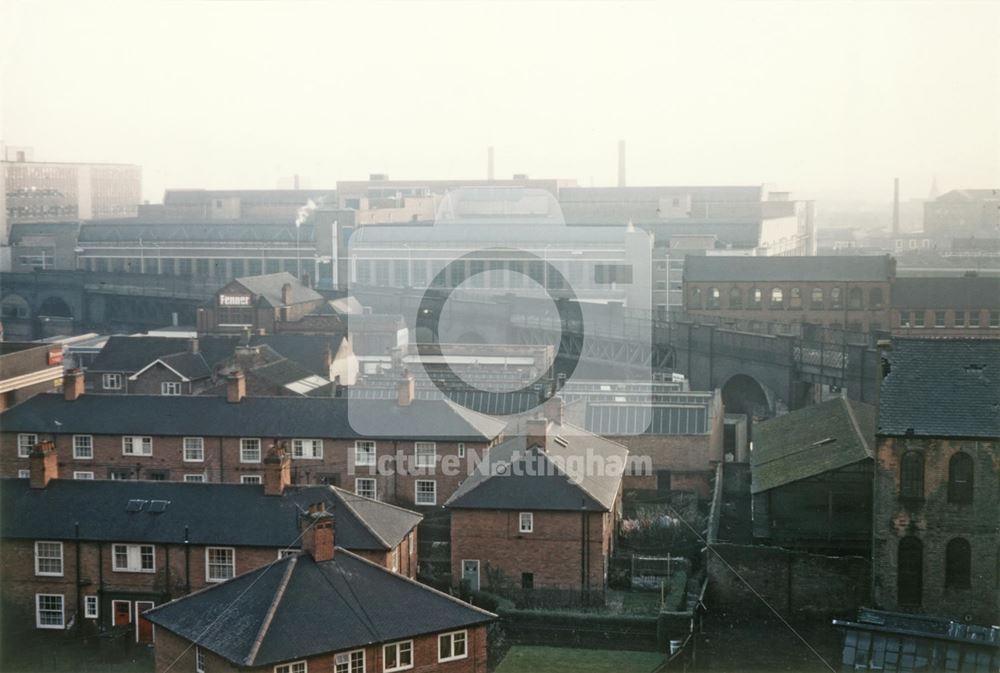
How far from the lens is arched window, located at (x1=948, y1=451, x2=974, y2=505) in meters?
25.3

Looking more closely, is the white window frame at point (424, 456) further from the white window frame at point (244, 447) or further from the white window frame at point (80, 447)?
the white window frame at point (80, 447)

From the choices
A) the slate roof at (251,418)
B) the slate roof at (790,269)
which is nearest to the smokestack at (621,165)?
the slate roof at (790,269)

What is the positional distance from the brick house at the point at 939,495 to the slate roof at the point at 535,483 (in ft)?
23.4

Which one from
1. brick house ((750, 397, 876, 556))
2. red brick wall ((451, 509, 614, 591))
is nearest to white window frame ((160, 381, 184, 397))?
red brick wall ((451, 509, 614, 591))

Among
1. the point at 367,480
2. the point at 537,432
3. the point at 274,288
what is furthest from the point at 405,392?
the point at 274,288

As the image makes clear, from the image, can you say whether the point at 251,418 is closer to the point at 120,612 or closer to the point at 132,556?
→ the point at 132,556

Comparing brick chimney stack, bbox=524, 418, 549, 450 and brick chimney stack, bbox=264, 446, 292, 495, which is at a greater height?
brick chimney stack, bbox=524, 418, 549, 450

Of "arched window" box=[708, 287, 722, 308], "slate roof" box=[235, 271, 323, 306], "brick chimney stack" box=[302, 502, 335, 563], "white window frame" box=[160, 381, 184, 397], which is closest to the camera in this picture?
"brick chimney stack" box=[302, 502, 335, 563]

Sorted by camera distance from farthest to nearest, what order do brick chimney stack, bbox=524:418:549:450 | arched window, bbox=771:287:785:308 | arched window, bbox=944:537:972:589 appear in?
arched window, bbox=771:287:785:308
brick chimney stack, bbox=524:418:549:450
arched window, bbox=944:537:972:589

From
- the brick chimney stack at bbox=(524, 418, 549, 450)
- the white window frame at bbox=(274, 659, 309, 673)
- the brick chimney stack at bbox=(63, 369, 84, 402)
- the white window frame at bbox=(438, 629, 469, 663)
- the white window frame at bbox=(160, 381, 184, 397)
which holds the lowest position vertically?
the white window frame at bbox=(438, 629, 469, 663)

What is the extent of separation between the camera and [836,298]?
64.2 meters

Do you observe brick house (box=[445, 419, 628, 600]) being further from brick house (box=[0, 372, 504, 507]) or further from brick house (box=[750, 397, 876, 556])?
brick house (box=[0, 372, 504, 507])

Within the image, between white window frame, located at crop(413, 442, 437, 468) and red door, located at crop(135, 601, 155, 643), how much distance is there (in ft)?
31.5

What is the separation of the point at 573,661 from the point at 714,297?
4117 cm
